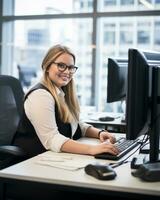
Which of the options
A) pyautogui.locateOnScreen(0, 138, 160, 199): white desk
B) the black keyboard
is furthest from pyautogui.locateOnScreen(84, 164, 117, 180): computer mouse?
the black keyboard

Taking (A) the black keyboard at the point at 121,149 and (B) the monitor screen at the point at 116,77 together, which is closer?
(A) the black keyboard at the point at 121,149

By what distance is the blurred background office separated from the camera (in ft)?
14.5

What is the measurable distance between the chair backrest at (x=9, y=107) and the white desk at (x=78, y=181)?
91 centimetres

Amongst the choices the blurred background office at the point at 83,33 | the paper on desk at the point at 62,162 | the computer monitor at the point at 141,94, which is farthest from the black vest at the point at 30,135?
the blurred background office at the point at 83,33

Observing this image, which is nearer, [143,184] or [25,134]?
[143,184]

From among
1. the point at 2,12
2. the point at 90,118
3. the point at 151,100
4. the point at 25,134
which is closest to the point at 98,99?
the point at 90,118

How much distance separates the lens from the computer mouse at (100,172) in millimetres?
1431

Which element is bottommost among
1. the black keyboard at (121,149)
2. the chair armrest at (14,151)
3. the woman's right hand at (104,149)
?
the chair armrest at (14,151)

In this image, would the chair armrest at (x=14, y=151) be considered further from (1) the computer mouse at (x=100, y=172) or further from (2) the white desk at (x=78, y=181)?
(1) the computer mouse at (x=100, y=172)

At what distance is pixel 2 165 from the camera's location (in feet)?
6.99

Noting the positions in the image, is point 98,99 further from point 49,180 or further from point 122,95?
point 49,180

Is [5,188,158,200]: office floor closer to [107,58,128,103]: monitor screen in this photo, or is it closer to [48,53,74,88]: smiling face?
[48,53,74,88]: smiling face

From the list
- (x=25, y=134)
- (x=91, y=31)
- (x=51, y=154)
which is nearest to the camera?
(x=51, y=154)

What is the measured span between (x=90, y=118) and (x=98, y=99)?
4.29 ft
